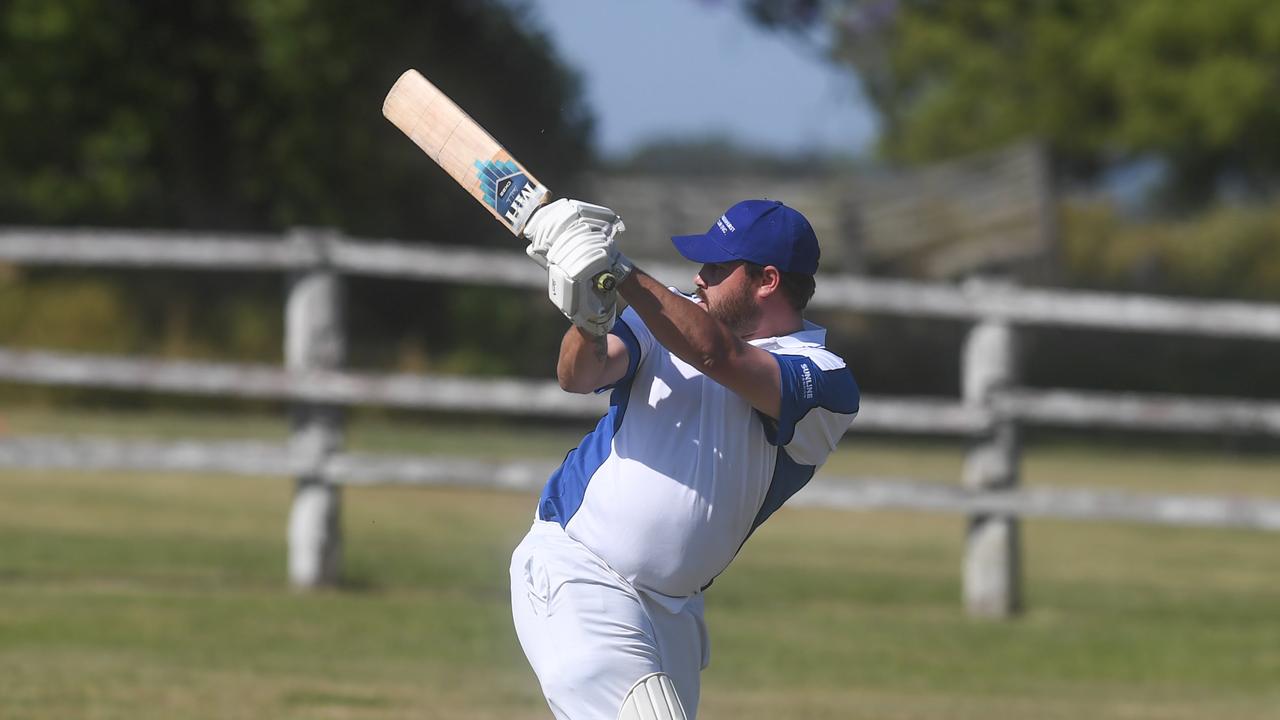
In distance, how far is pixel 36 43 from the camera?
80.2 ft

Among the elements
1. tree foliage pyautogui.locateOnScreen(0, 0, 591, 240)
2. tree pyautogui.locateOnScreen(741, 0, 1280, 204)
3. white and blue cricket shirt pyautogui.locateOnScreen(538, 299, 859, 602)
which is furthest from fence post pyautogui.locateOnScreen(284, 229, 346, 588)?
tree pyautogui.locateOnScreen(741, 0, 1280, 204)

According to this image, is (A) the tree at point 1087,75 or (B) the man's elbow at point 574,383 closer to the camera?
(B) the man's elbow at point 574,383

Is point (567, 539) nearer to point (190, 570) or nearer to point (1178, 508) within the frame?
point (1178, 508)

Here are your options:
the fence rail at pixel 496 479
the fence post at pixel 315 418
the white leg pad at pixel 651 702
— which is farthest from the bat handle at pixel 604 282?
the fence post at pixel 315 418

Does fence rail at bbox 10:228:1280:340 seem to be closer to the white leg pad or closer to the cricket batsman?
the cricket batsman

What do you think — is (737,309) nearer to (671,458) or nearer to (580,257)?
(671,458)

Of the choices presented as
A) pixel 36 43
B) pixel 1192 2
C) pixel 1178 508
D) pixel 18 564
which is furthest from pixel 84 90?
pixel 1192 2

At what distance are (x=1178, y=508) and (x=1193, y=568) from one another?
4.26m

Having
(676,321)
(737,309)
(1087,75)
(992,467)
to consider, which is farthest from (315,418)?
(1087,75)

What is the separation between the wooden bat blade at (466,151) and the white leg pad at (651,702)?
1.13 meters

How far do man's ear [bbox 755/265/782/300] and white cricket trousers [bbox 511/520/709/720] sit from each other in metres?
0.79

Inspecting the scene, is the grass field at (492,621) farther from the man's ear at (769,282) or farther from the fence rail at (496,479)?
the man's ear at (769,282)

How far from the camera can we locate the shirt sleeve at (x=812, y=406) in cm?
466

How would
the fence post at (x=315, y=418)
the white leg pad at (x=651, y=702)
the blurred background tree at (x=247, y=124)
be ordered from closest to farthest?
1. the white leg pad at (x=651, y=702)
2. the fence post at (x=315, y=418)
3. the blurred background tree at (x=247, y=124)
